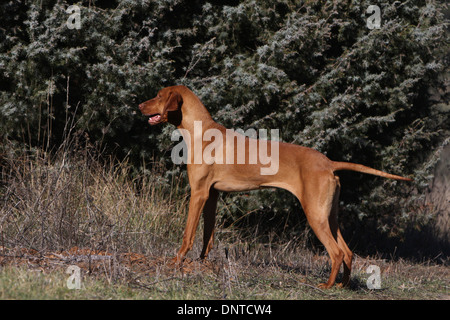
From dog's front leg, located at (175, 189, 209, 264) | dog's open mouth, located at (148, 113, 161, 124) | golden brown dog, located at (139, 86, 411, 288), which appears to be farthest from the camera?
dog's open mouth, located at (148, 113, 161, 124)

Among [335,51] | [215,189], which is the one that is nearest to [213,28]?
[335,51]

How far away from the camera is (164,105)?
6.62 m

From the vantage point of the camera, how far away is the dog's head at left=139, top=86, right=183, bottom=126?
6559mm

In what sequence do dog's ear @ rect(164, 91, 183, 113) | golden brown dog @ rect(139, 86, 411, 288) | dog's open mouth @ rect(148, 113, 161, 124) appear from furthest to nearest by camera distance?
dog's open mouth @ rect(148, 113, 161, 124)
dog's ear @ rect(164, 91, 183, 113)
golden brown dog @ rect(139, 86, 411, 288)

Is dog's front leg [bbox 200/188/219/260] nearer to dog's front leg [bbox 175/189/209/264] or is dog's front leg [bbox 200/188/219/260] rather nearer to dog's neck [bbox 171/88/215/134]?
dog's front leg [bbox 175/189/209/264]

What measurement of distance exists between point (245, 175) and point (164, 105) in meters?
1.16

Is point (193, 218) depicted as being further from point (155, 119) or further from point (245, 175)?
point (155, 119)

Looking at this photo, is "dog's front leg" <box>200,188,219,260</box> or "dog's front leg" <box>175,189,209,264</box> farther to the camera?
"dog's front leg" <box>200,188,219,260</box>

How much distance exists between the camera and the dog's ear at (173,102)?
6.54 meters

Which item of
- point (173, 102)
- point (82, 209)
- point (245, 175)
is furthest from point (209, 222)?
point (82, 209)

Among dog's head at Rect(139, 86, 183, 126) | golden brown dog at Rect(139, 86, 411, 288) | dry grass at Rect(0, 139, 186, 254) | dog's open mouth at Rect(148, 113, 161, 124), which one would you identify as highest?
dog's head at Rect(139, 86, 183, 126)

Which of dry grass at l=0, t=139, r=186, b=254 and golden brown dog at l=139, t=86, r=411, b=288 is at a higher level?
golden brown dog at l=139, t=86, r=411, b=288

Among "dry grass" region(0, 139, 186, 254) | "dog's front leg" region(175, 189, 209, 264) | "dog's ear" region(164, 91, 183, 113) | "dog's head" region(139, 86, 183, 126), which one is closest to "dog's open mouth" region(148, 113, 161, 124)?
"dog's head" region(139, 86, 183, 126)

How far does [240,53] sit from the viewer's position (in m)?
9.52
